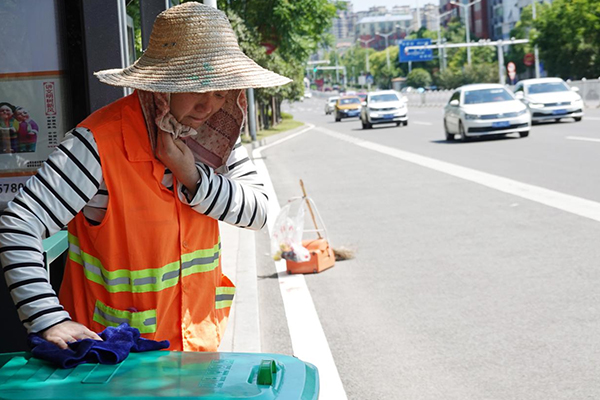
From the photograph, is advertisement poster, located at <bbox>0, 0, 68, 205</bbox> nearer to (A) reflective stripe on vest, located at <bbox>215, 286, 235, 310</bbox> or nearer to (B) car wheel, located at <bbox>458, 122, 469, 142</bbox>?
(A) reflective stripe on vest, located at <bbox>215, 286, 235, 310</bbox>

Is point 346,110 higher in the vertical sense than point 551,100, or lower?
higher

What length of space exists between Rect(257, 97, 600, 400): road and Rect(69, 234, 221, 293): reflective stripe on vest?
2.45 meters

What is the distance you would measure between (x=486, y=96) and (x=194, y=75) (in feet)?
78.0

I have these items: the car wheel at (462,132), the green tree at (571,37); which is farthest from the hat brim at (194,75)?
the green tree at (571,37)

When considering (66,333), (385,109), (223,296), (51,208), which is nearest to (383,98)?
(385,109)

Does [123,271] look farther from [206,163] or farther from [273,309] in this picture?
[273,309]

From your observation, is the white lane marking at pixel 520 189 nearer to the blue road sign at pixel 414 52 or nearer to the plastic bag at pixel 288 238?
the plastic bag at pixel 288 238

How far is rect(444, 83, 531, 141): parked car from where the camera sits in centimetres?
2456

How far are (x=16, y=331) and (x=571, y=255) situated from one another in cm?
566

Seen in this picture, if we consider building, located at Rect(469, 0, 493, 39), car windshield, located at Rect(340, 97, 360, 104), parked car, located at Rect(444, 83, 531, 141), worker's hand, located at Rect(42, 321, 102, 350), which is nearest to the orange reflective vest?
worker's hand, located at Rect(42, 321, 102, 350)

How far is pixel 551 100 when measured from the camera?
28906 millimetres

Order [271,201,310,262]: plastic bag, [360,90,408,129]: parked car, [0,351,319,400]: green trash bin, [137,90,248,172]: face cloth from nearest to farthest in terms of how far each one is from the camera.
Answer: [0,351,319,400]: green trash bin < [137,90,248,172]: face cloth < [271,201,310,262]: plastic bag < [360,90,408,129]: parked car

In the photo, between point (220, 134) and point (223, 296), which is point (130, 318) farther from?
A: point (220, 134)

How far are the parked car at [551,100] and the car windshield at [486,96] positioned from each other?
3.64 m
